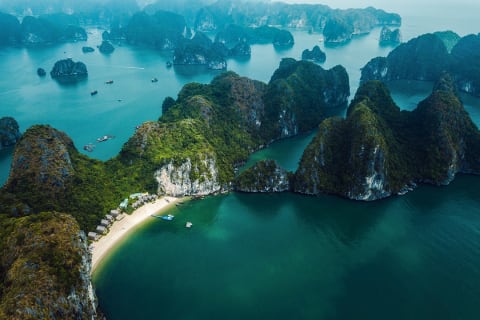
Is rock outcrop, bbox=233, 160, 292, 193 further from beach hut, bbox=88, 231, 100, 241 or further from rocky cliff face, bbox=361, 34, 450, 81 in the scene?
rocky cliff face, bbox=361, 34, 450, 81

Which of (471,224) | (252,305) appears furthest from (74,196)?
(471,224)

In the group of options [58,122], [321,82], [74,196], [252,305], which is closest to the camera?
[252,305]

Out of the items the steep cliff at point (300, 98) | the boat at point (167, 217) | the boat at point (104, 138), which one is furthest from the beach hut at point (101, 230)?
the steep cliff at point (300, 98)

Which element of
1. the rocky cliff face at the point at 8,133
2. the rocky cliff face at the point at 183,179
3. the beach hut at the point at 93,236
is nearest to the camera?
the beach hut at the point at 93,236

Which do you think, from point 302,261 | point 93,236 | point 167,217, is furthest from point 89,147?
point 302,261

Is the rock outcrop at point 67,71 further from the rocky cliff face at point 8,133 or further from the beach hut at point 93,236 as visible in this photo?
the beach hut at point 93,236

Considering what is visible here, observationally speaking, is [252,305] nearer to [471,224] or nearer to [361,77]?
[471,224]

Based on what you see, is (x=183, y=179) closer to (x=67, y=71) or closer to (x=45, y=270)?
(x=45, y=270)
